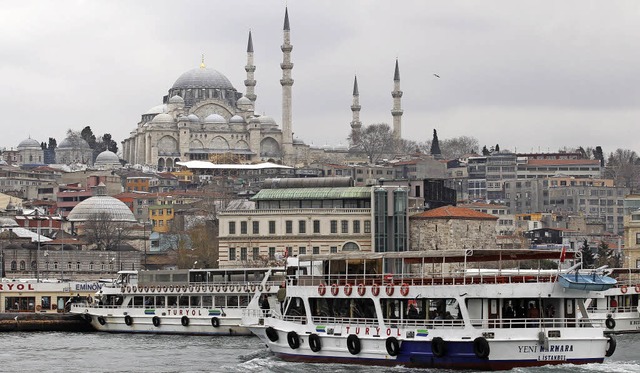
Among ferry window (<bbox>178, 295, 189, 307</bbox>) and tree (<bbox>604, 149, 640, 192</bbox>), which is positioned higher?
tree (<bbox>604, 149, 640, 192</bbox>)

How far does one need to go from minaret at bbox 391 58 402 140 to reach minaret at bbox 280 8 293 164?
11856mm

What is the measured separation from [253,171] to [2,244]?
66.4 meters

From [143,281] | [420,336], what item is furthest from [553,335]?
[143,281]

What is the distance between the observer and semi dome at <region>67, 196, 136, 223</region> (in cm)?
11606

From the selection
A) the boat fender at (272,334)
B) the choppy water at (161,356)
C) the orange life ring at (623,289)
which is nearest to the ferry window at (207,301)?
the choppy water at (161,356)

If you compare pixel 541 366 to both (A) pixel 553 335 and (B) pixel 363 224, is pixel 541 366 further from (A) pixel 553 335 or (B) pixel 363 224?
(B) pixel 363 224

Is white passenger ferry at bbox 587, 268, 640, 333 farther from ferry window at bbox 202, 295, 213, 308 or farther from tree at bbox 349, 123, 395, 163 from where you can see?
tree at bbox 349, 123, 395, 163

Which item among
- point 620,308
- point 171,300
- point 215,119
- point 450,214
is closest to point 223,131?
point 215,119

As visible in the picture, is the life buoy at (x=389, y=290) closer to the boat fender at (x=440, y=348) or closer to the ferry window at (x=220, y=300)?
the boat fender at (x=440, y=348)

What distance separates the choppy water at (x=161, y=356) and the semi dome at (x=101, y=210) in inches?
2456

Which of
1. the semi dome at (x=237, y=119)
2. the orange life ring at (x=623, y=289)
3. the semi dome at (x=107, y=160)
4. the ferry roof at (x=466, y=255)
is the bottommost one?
the orange life ring at (x=623, y=289)

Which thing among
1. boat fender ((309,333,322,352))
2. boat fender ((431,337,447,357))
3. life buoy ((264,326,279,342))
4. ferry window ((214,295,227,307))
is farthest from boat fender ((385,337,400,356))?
ferry window ((214,295,227,307))

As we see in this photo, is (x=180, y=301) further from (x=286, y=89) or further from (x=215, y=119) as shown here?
(x=215, y=119)

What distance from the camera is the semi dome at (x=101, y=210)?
Answer: 381 ft
